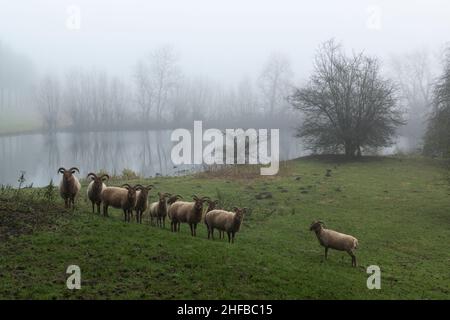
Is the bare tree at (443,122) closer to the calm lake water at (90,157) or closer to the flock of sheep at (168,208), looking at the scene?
the flock of sheep at (168,208)

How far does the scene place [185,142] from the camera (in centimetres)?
7894

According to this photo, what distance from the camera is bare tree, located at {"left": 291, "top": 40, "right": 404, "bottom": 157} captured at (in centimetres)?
4688

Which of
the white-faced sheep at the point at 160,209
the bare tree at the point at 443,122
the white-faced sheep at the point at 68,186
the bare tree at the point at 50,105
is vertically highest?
the bare tree at the point at 50,105

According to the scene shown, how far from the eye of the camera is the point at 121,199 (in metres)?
→ 16.0

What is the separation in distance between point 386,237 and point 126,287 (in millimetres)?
13140

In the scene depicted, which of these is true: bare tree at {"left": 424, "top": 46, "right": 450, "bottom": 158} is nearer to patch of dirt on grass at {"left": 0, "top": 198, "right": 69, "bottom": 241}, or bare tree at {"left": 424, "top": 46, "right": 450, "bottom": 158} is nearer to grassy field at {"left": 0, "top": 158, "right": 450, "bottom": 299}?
grassy field at {"left": 0, "top": 158, "right": 450, "bottom": 299}

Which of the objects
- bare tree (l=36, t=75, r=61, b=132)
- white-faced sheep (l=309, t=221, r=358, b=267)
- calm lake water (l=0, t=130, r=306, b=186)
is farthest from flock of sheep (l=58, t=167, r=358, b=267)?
bare tree (l=36, t=75, r=61, b=132)

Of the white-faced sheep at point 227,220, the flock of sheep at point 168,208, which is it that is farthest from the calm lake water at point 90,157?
the white-faced sheep at point 227,220

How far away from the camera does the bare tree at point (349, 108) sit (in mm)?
46875

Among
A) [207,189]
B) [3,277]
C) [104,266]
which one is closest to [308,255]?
[104,266]

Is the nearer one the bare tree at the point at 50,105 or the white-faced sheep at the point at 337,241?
the white-faced sheep at the point at 337,241

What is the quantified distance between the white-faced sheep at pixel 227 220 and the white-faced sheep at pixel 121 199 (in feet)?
9.55

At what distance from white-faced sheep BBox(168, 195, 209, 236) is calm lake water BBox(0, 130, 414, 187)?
22521mm

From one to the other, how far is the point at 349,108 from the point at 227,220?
118 ft
